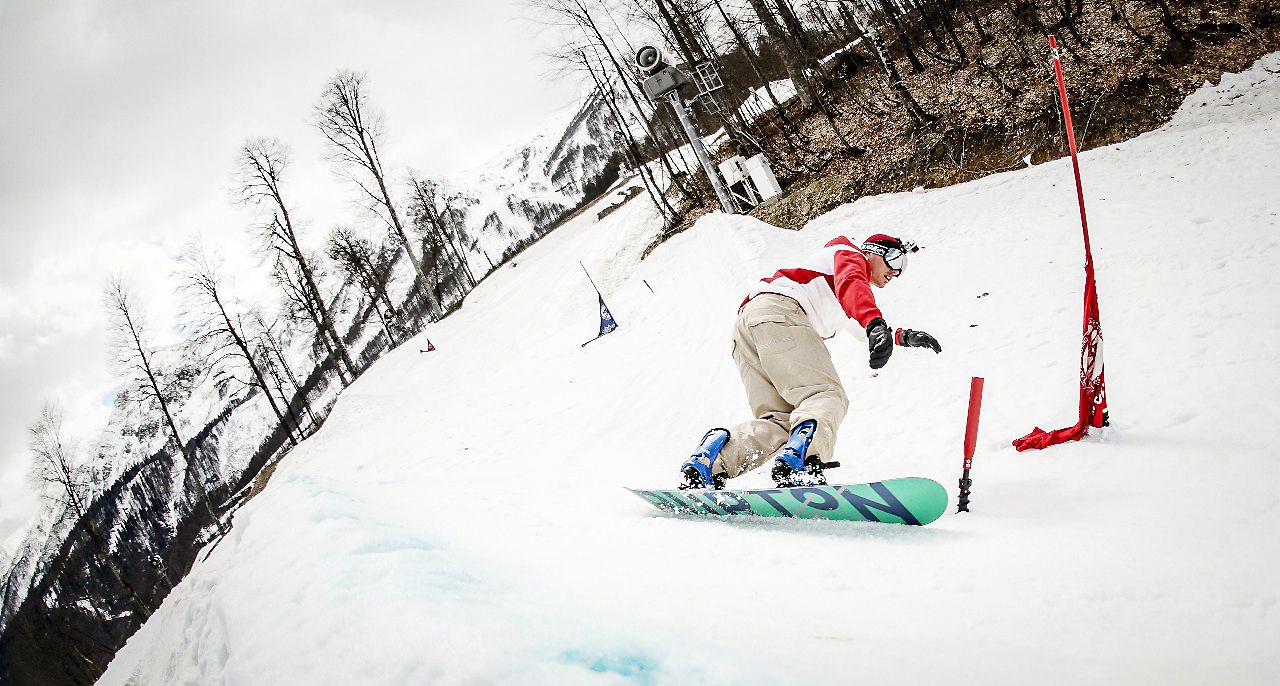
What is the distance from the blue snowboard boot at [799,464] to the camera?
3.38 metres

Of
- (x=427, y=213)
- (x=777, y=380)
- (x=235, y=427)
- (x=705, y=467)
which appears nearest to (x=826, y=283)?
(x=777, y=380)

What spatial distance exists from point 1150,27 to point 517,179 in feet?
468

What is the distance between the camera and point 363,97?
23.5 m

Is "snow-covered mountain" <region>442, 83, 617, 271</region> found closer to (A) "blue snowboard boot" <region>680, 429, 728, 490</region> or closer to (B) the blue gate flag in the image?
(B) the blue gate flag

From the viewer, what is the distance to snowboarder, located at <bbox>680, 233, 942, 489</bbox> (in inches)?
136

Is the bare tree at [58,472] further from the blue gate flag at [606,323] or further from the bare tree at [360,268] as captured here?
the blue gate flag at [606,323]

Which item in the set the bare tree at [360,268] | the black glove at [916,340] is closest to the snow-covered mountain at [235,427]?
the bare tree at [360,268]

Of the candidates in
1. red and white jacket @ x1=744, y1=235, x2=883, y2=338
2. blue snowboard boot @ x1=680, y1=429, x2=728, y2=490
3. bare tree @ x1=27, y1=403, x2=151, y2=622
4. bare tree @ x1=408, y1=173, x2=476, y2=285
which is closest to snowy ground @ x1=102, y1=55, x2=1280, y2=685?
blue snowboard boot @ x1=680, y1=429, x2=728, y2=490

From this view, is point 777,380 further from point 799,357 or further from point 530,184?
point 530,184

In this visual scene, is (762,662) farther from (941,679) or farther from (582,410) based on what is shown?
(582,410)

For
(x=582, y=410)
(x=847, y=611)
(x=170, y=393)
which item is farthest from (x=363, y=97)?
(x=847, y=611)

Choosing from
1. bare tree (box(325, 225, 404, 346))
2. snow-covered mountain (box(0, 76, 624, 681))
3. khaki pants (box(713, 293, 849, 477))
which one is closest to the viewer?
khaki pants (box(713, 293, 849, 477))

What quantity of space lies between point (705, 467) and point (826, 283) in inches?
63.3

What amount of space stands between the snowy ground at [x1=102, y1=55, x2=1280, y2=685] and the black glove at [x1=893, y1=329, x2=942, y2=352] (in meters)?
0.96
